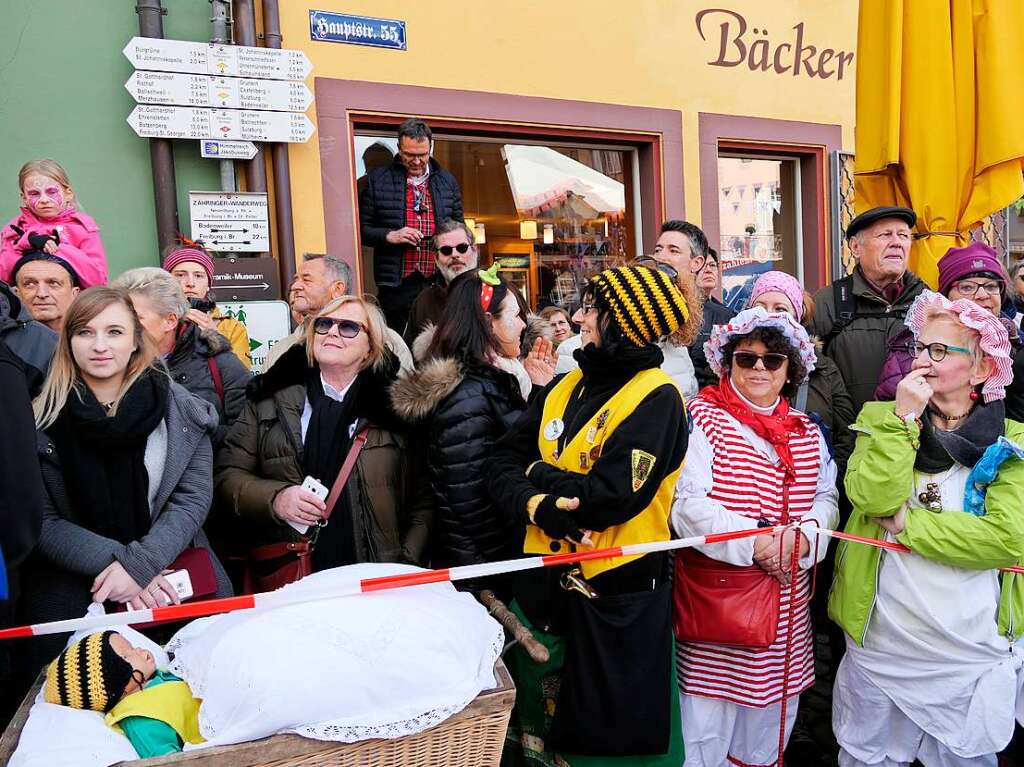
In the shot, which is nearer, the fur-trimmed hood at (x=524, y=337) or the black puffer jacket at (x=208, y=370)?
the fur-trimmed hood at (x=524, y=337)

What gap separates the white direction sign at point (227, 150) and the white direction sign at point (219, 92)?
0.23m

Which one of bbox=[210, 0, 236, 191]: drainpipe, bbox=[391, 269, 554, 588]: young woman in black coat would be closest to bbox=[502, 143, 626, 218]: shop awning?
bbox=[210, 0, 236, 191]: drainpipe

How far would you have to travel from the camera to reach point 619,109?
6621mm

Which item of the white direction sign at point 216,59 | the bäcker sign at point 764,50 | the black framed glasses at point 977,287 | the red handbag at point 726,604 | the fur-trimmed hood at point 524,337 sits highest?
the bäcker sign at point 764,50

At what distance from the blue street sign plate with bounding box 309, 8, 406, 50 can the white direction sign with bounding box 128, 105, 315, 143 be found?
2.19 feet

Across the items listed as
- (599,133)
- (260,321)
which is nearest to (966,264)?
(599,133)

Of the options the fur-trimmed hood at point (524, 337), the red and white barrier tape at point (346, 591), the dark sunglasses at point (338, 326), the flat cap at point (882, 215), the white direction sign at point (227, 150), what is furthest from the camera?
the white direction sign at point (227, 150)

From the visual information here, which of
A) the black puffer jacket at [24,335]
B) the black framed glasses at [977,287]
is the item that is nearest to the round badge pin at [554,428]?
the black puffer jacket at [24,335]

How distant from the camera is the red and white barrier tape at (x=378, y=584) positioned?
1.96 metres

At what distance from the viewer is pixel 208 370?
3.52 m

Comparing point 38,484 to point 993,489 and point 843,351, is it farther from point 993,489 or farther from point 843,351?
point 843,351

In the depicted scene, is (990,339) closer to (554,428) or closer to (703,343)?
(703,343)

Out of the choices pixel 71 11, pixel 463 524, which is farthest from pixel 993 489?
pixel 71 11

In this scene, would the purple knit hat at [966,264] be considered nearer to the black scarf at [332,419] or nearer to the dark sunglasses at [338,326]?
the black scarf at [332,419]
